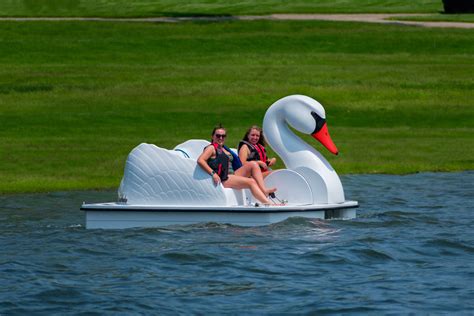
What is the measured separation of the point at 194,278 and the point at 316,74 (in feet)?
66.6

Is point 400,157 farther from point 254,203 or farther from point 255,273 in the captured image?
point 255,273

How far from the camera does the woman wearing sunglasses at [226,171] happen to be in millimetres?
16484

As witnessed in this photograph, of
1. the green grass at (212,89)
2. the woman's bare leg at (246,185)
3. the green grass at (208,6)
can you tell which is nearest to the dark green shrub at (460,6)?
the green grass at (208,6)

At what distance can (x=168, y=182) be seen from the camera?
16.5 meters

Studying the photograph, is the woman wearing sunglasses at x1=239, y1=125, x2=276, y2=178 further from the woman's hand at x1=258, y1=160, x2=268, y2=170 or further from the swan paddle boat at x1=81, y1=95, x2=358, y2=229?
the swan paddle boat at x1=81, y1=95, x2=358, y2=229

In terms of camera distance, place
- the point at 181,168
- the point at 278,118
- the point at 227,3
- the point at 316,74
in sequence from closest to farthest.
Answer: the point at 181,168 < the point at 278,118 < the point at 316,74 < the point at 227,3

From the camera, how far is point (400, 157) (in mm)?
24281

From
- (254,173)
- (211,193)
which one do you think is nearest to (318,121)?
(254,173)

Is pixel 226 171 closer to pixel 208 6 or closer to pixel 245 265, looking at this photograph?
pixel 245 265

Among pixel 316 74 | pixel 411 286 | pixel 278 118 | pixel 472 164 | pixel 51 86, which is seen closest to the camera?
pixel 411 286

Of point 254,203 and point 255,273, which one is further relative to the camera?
point 254,203

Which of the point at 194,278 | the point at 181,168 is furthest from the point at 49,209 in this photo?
the point at 194,278

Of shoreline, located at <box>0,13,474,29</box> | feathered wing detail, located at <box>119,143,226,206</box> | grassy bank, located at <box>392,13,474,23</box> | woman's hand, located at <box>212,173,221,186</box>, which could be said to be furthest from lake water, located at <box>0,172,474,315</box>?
grassy bank, located at <box>392,13,474,23</box>

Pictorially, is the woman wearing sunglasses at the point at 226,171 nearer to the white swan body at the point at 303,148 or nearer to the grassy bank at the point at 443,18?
the white swan body at the point at 303,148
